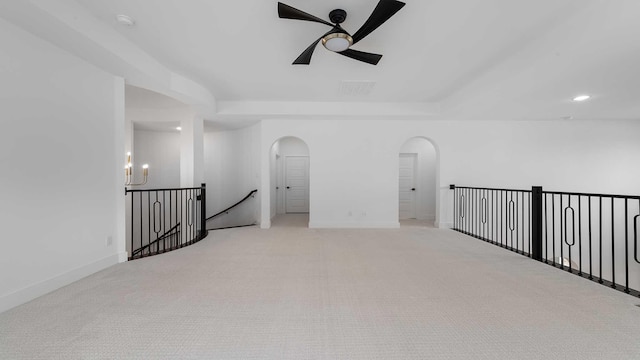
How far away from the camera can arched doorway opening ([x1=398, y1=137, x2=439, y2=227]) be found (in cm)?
705

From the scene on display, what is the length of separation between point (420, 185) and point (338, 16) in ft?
19.2

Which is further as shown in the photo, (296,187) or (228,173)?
(296,187)

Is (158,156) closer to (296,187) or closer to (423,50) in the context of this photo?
(296,187)

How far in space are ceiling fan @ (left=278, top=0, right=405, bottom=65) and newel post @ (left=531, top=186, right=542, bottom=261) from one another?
9.57 ft

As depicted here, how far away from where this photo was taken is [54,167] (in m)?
2.44

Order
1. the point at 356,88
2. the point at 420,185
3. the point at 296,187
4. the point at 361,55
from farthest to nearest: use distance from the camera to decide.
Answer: the point at 296,187 < the point at 420,185 < the point at 356,88 < the point at 361,55

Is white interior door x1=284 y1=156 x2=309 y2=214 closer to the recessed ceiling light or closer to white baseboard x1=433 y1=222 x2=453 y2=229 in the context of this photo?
white baseboard x1=433 y1=222 x2=453 y2=229

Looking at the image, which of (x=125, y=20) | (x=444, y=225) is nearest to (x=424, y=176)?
(x=444, y=225)

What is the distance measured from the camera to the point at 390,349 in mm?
1503

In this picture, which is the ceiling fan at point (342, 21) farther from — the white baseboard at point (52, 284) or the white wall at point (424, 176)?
the white wall at point (424, 176)

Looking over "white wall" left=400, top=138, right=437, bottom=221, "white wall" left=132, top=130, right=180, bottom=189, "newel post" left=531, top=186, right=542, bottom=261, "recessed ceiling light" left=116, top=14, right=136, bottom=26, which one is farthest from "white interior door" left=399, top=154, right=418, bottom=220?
"recessed ceiling light" left=116, top=14, right=136, bottom=26

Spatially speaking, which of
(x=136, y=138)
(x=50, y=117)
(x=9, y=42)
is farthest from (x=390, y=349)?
(x=136, y=138)

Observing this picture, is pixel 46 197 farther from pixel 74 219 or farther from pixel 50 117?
pixel 50 117

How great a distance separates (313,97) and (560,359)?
177 inches
